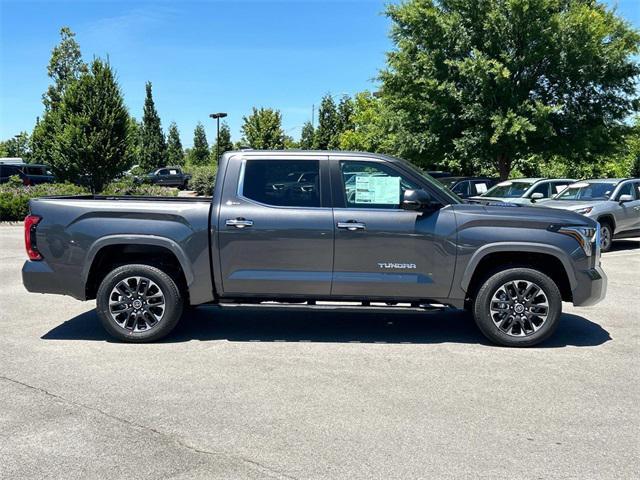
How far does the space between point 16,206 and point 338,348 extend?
16966mm

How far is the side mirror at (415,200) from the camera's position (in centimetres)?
553

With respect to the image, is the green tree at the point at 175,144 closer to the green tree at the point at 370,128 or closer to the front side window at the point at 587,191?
the green tree at the point at 370,128

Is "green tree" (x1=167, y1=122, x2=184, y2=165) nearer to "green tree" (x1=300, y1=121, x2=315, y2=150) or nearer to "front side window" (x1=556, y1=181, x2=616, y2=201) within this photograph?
"green tree" (x1=300, y1=121, x2=315, y2=150)

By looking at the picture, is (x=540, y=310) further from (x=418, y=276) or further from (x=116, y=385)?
(x=116, y=385)

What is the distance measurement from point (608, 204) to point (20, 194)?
18628 millimetres

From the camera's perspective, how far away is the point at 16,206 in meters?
19.2

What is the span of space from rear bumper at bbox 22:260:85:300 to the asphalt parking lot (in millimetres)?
557

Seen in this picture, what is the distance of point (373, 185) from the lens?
19.3 feet

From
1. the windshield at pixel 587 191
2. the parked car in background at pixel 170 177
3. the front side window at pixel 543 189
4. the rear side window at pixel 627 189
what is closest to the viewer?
the rear side window at pixel 627 189

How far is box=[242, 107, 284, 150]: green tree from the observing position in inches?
1809

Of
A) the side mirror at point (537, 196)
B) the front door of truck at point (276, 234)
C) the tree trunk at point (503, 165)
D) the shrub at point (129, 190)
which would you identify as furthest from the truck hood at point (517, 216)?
the shrub at point (129, 190)

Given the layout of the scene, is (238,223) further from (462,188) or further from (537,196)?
(462,188)

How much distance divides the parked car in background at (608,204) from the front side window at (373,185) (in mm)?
8219

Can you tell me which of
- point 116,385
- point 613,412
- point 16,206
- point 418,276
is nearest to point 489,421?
point 613,412
